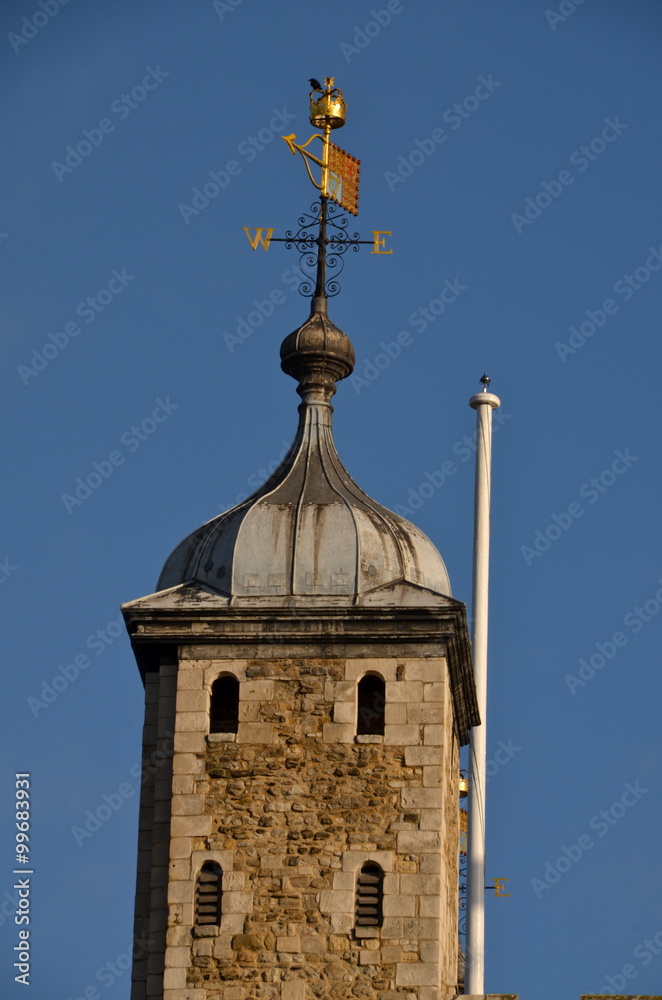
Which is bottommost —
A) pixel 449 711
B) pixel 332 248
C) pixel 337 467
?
pixel 449 711

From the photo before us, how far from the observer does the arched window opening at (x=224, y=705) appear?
1816 inches

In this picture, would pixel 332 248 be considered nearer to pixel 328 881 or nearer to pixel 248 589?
pixel 248 589

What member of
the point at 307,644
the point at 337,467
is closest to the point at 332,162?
the point at 337,467

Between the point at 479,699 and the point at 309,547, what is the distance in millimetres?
8150

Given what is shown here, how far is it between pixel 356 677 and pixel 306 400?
5502mm

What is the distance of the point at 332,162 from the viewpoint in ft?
166

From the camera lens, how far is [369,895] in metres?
44.7

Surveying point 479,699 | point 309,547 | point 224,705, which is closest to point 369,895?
point 224,705

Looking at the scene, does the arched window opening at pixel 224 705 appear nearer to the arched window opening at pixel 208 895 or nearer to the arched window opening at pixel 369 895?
the arched window opening at pixel 208 895

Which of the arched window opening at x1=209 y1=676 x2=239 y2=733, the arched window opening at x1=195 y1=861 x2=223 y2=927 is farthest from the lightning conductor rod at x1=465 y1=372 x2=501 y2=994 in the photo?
the arched window opening at x1=195 y1=861 x2=223 y2=927

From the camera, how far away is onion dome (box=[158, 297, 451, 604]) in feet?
153

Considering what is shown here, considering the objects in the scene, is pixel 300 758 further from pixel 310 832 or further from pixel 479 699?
pixel 479 699

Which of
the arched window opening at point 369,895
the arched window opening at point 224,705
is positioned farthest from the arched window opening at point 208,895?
the arched window opening at point 224,705

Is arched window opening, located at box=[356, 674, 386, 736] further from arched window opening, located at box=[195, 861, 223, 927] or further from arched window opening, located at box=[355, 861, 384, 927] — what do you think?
arched window opening, located at box=[195, 861, 223, 927]
